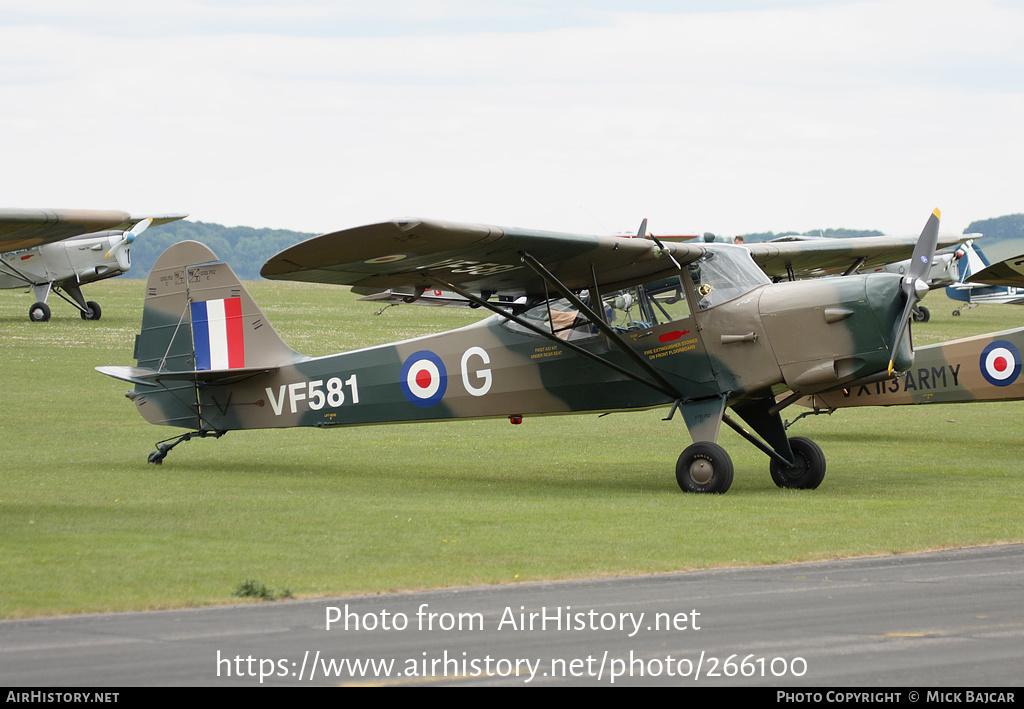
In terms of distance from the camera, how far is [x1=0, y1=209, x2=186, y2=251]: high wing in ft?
31.5

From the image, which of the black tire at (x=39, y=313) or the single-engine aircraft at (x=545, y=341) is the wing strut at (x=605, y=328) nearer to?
the single-engine aircraft at (x=545, y=341)

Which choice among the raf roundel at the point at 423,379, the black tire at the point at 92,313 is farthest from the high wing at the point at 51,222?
the black tire at the point at 92,313

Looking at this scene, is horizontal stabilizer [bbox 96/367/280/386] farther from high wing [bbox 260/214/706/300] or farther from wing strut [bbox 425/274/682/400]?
wing strut [bbox 425/274/682/400]

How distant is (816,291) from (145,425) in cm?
1351

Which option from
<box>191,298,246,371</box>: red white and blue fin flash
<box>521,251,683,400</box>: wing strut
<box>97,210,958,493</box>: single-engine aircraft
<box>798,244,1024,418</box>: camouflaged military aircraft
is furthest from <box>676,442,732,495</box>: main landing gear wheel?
<box>191,298,246,371</box>: red white and blue fin flash

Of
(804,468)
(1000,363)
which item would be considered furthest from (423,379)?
(1000,363)

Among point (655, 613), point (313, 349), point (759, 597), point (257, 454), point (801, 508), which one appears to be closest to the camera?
point (655, 613)

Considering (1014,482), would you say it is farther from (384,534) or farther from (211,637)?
(211,637)

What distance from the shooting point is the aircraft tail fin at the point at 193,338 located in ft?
54.8

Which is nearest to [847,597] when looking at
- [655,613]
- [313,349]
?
[655,613]

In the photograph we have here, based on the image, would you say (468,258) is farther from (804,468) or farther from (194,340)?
(194,340)

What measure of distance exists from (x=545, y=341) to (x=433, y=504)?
3.22m

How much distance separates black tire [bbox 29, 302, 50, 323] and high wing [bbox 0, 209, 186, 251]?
1286 inches

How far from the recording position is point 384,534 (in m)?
10.8
